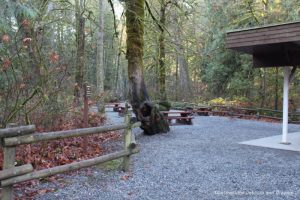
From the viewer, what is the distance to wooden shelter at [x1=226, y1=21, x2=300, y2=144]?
721 centimetres

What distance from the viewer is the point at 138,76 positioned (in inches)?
387

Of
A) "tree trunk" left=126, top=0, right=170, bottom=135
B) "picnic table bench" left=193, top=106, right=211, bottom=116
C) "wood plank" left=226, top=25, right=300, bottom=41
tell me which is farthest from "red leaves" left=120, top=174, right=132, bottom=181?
"picnic table bench" left=193, top=106, right=211, bottom=116

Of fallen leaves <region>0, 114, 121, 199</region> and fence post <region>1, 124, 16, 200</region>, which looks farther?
fallen leaves <region>0, 114, 121, 199</region>

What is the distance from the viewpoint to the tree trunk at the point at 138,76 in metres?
9.77

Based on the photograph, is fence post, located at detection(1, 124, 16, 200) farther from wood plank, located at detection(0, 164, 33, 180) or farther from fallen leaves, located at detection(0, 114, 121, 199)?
fallen leaves, located at detection(0, 114, 121, 199)

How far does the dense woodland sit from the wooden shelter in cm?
273

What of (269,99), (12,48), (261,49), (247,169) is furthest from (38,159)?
(269,99)

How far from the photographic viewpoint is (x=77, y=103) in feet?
29.5

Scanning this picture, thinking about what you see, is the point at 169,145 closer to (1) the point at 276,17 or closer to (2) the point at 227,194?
(2) the point at 227,194

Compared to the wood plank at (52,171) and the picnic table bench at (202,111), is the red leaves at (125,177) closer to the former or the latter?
the wood plank at (52,171)

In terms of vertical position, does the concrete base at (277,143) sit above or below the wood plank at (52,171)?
below

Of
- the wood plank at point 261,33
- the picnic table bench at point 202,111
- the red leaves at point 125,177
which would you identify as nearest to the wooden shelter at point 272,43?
the wood plank at point 261,33

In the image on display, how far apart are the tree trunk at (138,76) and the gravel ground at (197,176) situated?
4.60 ft

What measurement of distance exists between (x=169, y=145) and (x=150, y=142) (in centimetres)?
66
